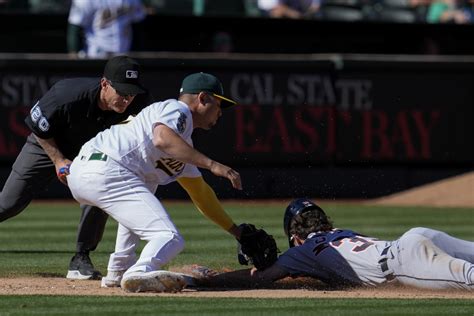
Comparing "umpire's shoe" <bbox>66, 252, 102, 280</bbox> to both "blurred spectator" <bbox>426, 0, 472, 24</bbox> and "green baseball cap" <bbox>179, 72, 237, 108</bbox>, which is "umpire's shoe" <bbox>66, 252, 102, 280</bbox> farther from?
"blurred spectator" <bbox>426, 0, 472, 24</bbox>

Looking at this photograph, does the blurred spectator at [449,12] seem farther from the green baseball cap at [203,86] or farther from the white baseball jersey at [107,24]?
the green baseball cap at [203,86]

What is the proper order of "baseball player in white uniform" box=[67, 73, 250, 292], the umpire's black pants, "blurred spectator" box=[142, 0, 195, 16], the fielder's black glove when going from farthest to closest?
"blurred spectator" box=[142, 0, 195, 16] → the umpire's black pants → the fielder's black glove → "baseball player in white uniform" box=[67, 73, 250, 292]

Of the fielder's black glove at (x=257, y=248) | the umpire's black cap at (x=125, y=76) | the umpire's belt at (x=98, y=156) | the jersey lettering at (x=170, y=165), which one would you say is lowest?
the fielder's black glove at (x=257, y=248)

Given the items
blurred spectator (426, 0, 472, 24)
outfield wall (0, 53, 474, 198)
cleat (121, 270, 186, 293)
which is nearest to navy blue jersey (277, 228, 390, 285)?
cleat (121, 270, 186, 293)

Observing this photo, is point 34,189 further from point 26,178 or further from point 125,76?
point 125,76

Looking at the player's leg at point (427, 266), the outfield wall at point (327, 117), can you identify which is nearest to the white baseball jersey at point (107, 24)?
the outfield wall at point (327, 117)

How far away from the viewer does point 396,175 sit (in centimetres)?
1820

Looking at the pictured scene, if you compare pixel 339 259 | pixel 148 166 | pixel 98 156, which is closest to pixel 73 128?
pixel 98 156

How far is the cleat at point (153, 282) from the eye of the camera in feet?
25.8

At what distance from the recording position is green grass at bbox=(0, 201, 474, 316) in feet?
24.4

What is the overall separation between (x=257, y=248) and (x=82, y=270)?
160 centimetres

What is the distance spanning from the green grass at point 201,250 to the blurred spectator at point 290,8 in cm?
389

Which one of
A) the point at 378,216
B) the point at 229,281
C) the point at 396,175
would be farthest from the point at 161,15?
the point at 229,281

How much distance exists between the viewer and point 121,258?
8547mm
